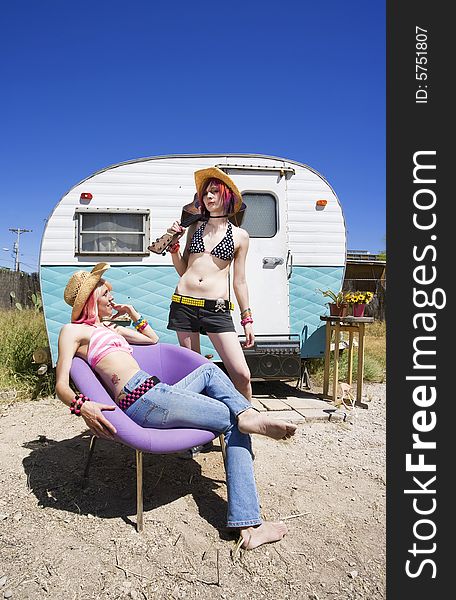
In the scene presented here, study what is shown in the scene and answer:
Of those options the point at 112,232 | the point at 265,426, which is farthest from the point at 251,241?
the point at 265,426

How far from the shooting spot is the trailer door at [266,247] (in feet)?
18.7

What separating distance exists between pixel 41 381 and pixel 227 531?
3.77 meters

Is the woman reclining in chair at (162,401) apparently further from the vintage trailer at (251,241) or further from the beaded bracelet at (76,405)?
the vintage trailer at (251,241)

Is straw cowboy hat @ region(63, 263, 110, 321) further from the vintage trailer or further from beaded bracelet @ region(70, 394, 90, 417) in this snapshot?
the vintage trailer

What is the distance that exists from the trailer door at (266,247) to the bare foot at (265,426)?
305 cm

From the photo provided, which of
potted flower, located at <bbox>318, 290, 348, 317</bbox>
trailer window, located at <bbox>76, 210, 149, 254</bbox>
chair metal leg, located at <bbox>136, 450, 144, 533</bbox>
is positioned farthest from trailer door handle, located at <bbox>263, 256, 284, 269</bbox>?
chair metal leg, located at <bbox>136, 450, 144, 533</bbox>

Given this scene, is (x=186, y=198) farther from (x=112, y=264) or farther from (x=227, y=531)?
(x=227, y=531)

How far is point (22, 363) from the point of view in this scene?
6043 mm

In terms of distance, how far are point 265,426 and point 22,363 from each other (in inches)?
173

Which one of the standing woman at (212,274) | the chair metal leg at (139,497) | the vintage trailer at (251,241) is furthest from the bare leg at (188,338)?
the vintage trailer at (251,241)

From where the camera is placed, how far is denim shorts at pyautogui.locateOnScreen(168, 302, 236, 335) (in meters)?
3.40

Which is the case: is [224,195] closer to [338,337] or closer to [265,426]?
[265,426]

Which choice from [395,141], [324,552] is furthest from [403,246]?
[324,552]

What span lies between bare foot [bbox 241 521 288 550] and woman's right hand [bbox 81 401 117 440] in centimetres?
87
